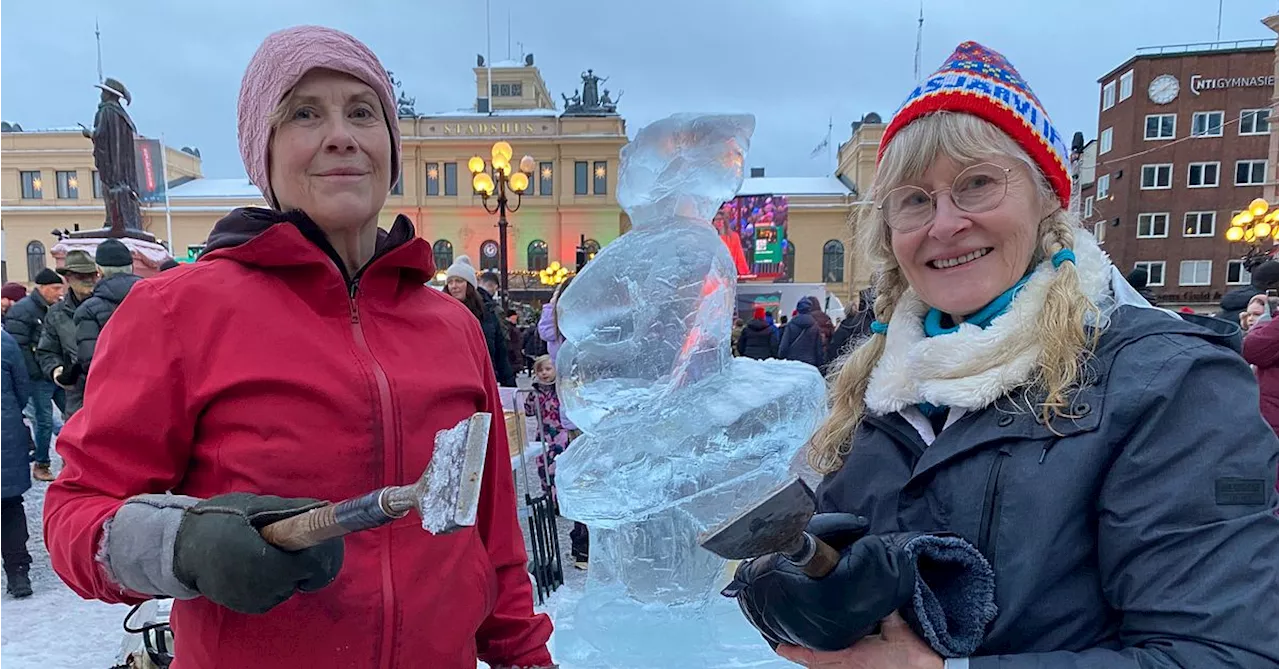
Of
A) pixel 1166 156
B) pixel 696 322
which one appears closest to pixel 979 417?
pixel 696 322

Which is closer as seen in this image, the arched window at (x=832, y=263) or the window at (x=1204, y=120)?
the window at (x=1204, y=120)

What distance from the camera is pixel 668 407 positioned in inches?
127

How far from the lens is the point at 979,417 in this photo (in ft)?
3.66

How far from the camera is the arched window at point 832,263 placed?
38106 millimetres

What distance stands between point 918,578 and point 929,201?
66cm

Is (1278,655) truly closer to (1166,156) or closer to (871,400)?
(871,400)

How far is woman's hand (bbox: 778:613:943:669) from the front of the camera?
101 centimetres

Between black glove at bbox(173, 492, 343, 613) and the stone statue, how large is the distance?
1081 centimetres

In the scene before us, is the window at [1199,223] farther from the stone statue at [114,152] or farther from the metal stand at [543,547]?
the stone statue at [114,152]

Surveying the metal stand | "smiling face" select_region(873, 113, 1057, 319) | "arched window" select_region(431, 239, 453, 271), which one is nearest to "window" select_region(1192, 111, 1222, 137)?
"arched window" select_region(431, 239, 453, 271)

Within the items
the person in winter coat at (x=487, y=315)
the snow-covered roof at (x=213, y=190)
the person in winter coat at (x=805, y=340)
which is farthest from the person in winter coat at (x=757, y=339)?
the snow-covered roof at (x=213, y=190)

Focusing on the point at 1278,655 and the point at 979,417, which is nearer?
the point at 1278,655

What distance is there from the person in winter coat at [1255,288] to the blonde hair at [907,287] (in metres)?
6.48

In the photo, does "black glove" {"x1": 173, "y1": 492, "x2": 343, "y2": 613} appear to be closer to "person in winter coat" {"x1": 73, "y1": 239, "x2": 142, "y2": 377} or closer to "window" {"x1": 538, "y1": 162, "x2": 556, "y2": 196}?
"person in winter coat" {"x1": 73, "y1": 239, "x2": 142, "y2": 377}
